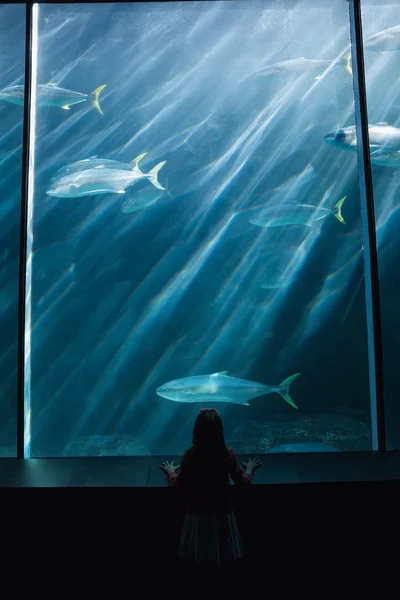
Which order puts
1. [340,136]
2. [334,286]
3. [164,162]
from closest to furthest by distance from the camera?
[340,136] → [164,162] → [334,286]

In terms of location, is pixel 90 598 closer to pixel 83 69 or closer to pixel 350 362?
pixel 350 362

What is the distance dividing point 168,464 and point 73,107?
1395cm

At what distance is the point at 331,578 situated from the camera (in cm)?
226

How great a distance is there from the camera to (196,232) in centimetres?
1584

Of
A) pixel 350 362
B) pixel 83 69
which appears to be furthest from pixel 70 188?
pixel 83 69

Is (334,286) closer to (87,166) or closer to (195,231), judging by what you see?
(195,231)

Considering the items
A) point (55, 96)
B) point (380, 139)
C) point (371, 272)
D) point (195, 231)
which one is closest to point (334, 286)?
point (195, 231)

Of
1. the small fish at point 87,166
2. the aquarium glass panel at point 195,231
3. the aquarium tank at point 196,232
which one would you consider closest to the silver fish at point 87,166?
the small fish at point 87,166

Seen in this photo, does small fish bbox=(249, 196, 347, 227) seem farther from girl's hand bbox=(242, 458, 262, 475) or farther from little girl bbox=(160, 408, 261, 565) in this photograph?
little girl bbox=(160, 408, 261, 565)

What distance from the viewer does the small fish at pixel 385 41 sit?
5523 millimetres

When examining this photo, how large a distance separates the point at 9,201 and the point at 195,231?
565 cm

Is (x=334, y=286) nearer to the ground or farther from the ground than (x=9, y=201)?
nearer to the ground

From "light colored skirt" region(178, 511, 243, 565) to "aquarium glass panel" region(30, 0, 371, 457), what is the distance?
23.9 ft

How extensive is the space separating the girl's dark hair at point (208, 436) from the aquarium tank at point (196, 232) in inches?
265
